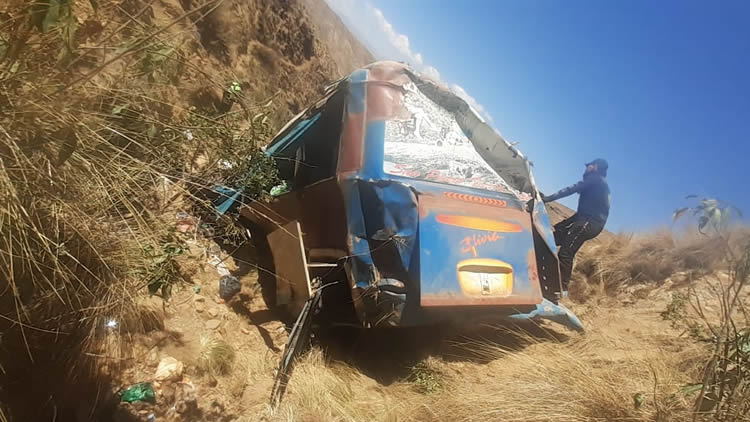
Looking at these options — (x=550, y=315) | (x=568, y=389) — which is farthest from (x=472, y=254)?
(x=550, y=315)

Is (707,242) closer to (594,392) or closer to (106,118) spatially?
(594,392)

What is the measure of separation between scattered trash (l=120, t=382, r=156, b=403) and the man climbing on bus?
14.7ft

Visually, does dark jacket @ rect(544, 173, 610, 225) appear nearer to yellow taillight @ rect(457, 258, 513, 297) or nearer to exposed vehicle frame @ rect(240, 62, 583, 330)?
exposed vehicle frame @ rect(240, 62, 583, 330)

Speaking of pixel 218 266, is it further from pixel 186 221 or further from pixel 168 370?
pixel 168 370

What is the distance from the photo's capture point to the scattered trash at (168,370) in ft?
7.81

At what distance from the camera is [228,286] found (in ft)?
11.9

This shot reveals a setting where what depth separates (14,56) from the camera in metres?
1.35

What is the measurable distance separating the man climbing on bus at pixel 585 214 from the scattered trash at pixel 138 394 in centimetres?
448

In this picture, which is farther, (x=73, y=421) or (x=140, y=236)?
(x=73, y=421)

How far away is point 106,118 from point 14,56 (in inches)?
14.8

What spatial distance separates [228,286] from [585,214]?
4.14 metres

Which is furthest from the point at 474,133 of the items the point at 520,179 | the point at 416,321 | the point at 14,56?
the point at 14,56

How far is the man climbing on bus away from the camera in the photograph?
5359mm

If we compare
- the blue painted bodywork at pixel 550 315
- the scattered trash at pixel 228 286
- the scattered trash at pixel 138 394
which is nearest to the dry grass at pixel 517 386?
the blue painted bodywork at pixel 550 315
